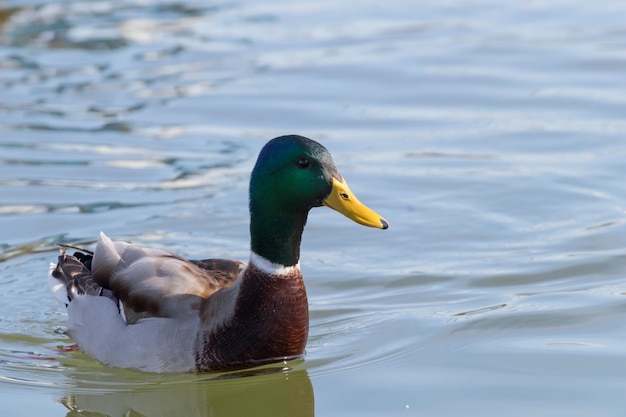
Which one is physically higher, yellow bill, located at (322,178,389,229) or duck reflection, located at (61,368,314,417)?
yellow bill, located at (322,178,389,229)

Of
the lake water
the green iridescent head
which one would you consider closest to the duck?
the green iridescent head

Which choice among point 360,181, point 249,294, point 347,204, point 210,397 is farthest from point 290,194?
→ point 360,181

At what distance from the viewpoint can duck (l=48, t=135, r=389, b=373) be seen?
6.44 m

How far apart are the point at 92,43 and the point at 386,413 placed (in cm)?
999

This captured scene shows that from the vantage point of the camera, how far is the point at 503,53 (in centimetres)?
1416

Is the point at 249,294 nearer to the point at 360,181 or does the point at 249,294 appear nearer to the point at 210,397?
the point at 210,397

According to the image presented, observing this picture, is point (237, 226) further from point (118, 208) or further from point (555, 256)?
point (555, 256)

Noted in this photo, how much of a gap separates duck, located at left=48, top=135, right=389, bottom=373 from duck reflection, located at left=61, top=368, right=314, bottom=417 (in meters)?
0.08

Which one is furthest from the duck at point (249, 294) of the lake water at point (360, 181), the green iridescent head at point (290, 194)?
the lake water at point (360, 181)

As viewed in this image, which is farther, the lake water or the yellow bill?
the lake water

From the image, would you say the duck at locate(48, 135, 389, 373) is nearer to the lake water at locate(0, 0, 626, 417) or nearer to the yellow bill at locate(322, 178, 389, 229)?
the yellow bill at locate(322, 178, 389, 229)

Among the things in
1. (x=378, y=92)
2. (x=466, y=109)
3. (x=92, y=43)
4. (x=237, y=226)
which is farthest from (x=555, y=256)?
(x=92, y=43)

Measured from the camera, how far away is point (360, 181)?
33.5 ft

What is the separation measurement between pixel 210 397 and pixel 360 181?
397 centimetres
